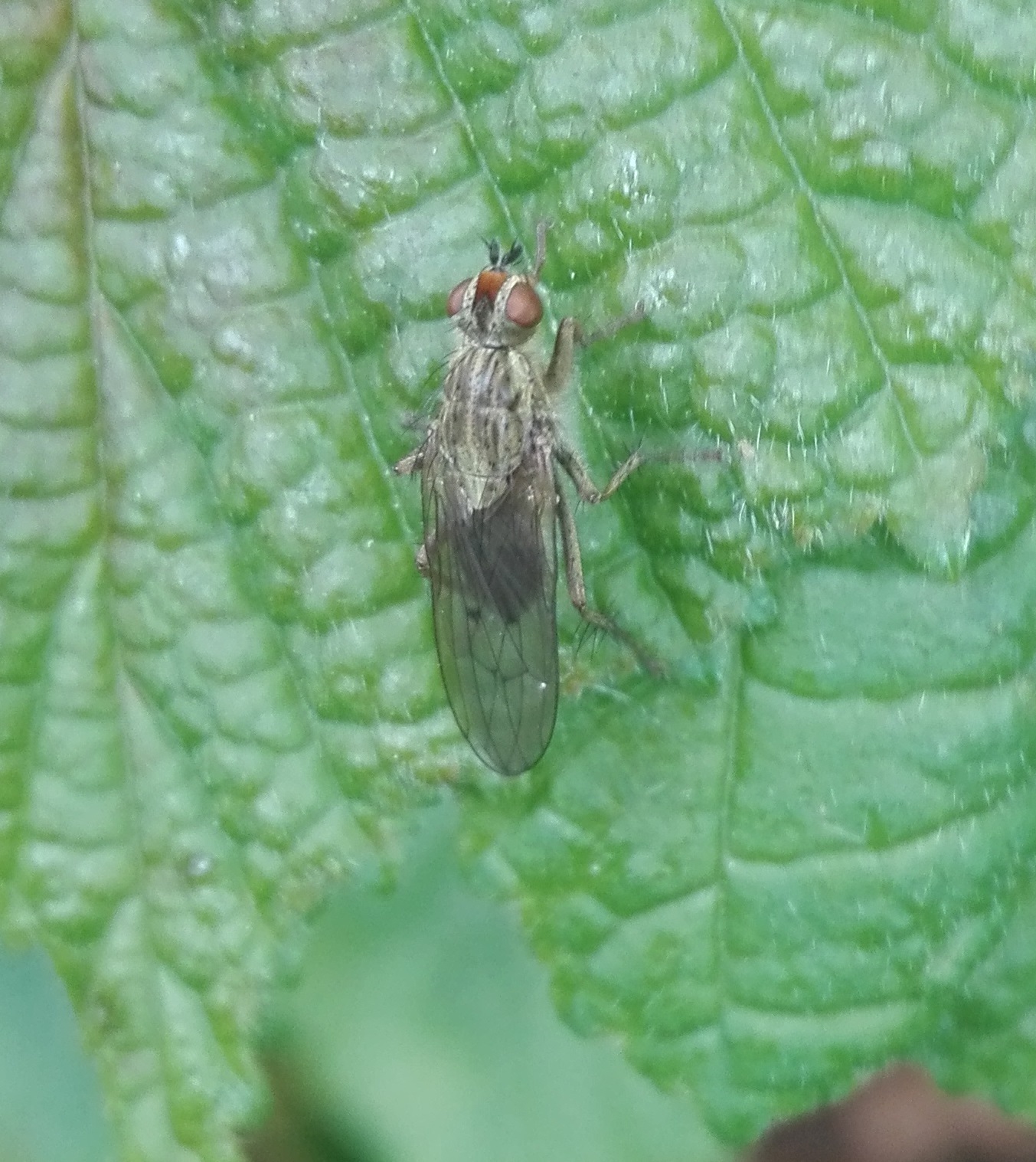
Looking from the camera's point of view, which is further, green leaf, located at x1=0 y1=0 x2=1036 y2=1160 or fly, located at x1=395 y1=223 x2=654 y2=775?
fly, located at x1=395 y1=223 x2=654 y2=775

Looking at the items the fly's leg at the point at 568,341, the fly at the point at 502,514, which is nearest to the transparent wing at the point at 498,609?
the fly at the point at 502,514

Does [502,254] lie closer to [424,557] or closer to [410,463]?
[410,463]

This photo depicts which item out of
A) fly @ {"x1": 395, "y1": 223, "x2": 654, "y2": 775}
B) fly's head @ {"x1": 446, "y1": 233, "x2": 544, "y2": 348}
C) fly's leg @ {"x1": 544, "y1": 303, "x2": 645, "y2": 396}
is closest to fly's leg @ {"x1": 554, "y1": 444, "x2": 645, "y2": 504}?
fly @ {"x1": 395, "y1": 223, "x2": 654, "y2": 775}

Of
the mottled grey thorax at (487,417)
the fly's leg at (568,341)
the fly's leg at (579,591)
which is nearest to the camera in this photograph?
the fly's leg at (568,341)

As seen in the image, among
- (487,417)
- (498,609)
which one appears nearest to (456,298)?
(487,417)

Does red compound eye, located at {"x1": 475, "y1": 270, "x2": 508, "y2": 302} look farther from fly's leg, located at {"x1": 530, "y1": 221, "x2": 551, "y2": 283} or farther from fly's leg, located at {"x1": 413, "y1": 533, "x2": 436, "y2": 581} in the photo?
fly's leg, located at {"x1": 413, "y1": 533, "x2": 436, "y2": 581}

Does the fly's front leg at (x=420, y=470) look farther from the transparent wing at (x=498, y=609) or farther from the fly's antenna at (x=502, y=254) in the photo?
the fly's antenna at (x=502, y=254)

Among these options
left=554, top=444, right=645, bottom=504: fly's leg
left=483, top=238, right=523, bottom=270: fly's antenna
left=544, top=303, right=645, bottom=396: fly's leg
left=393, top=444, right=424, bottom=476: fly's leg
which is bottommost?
left=554, top=444, right=645, bottom=504: fly's leg
